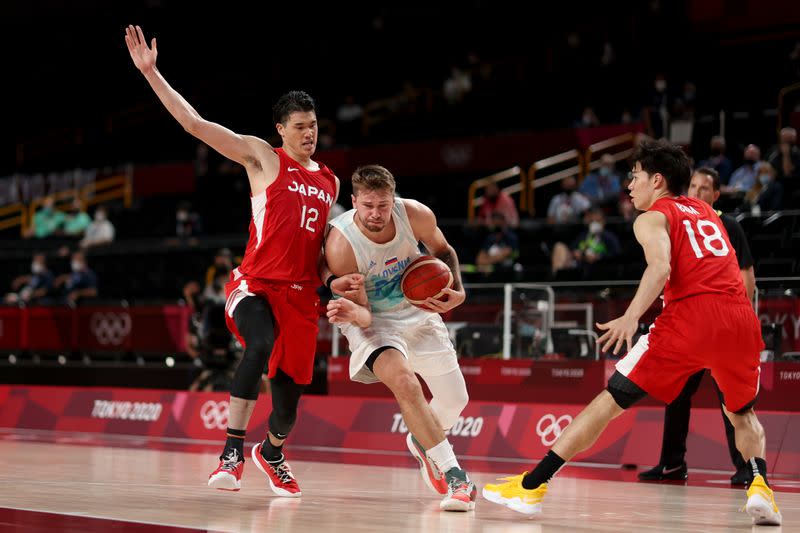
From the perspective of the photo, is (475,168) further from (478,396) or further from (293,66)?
(478,396)

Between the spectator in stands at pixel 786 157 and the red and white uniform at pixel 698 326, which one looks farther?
the spectator in stands at pixel 786 157

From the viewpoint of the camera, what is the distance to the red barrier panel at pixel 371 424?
9.43 m

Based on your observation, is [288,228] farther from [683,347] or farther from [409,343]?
[683,347]

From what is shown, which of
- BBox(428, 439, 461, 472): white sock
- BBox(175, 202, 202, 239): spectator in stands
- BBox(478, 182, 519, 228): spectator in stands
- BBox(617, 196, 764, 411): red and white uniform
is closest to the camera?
BBox(617, 196, 764, 411): red and white uniform

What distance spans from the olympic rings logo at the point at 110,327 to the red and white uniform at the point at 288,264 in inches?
373

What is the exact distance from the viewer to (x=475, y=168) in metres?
21.6

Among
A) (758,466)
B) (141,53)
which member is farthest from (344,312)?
(758,466)

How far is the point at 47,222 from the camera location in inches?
911

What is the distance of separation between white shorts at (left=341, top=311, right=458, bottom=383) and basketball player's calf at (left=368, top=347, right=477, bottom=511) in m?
0.11

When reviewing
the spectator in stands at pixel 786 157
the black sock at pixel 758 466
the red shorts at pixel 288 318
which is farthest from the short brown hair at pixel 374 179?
the spectator in stands at pixel 786 157

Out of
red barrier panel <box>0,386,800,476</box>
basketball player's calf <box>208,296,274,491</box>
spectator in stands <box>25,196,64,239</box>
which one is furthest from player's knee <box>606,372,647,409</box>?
spectator in stands <box>25,196,64,239</box>

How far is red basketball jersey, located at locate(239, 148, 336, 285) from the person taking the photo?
670cm

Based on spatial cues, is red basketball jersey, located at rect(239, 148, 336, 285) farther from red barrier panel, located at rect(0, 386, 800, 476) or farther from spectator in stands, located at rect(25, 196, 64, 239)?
spectator in stands, located at rect(25, 196, 64, 239)

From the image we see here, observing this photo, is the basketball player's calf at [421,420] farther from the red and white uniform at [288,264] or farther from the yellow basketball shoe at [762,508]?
the yellow basketball shoe at [762,508]
